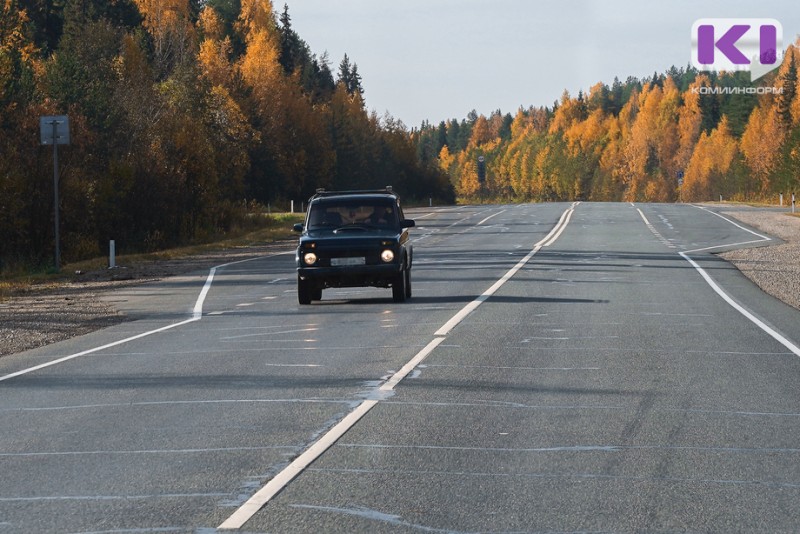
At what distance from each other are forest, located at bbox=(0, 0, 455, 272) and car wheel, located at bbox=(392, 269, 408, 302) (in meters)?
17.9

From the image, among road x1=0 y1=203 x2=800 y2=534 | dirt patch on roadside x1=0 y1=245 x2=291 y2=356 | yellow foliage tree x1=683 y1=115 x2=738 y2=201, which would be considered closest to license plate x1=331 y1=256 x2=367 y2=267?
road x1=0 y1=203 x2=800 y2=534

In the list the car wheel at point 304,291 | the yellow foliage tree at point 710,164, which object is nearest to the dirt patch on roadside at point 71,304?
the car wheel at point 304,291

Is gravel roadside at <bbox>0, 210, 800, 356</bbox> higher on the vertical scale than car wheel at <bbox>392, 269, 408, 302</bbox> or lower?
lower

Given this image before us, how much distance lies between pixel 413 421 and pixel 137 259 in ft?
99.6

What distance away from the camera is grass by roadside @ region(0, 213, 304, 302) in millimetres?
29906

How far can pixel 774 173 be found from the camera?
132 m

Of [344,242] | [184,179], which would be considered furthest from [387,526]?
[184,179]

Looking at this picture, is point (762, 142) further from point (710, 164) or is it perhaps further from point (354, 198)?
point (354, 198)

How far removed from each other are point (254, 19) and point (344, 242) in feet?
325

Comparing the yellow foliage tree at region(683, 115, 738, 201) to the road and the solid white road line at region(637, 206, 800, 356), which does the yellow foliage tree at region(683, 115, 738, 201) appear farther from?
the road

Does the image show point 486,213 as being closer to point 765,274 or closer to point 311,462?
point 765,274

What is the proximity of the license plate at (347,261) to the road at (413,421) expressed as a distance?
0.80 m

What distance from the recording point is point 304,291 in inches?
848

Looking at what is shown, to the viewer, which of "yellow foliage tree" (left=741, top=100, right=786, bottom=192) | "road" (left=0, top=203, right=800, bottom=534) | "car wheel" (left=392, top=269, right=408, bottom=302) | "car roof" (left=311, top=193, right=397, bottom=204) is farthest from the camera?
"yellow foliage tree" (left=741, top=100, right=786, bottom=192)
